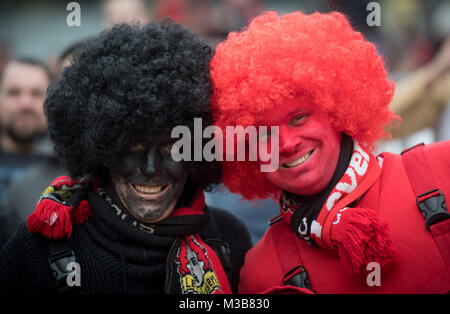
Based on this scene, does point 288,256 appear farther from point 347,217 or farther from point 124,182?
Answer: point 124,182

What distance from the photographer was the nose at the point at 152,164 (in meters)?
2.35

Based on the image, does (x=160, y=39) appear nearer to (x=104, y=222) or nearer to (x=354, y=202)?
(x=104, y=222)

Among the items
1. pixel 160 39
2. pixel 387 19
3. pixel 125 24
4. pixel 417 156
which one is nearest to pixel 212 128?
pixel 160 39

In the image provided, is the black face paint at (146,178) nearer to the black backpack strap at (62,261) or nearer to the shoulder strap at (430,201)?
the black backpack strap at (62,261)

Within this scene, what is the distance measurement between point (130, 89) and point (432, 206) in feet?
4.66

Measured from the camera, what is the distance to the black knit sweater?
231 cm

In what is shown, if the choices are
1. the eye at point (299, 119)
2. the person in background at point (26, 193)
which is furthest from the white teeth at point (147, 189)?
the person in background at point (26, 193)

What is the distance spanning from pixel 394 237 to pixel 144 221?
114 cm

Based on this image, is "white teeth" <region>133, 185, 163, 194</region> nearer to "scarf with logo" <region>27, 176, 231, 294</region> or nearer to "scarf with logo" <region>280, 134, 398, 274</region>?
"scarf with logo" <region>27, 176, 231, 294</region>

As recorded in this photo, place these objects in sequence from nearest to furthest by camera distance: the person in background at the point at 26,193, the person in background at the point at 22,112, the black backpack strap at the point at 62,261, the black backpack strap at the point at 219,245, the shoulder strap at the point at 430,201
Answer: the shoulder strap at the point at 430,201 < the black backpack strap at the point at 62,261 < the black backpack strap at the point at 219,245 < the person in background at the point at 26,193 < the person in background at the point at 22,112

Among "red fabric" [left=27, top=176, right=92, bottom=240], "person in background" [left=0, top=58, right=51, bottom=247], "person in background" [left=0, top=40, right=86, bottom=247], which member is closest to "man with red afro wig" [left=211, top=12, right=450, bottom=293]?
"red fabric" [left=27, top=176, right=92, bottom=240]

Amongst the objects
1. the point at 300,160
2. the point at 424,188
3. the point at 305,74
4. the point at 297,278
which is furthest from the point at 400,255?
the point at 305,74

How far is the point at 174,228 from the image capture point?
2443 mm

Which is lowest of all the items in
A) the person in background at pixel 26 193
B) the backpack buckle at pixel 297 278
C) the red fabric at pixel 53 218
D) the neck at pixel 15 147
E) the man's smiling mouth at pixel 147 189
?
the backpack buckle at pixel 297 278
